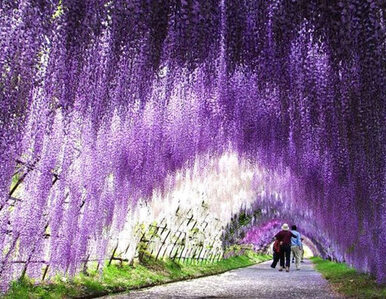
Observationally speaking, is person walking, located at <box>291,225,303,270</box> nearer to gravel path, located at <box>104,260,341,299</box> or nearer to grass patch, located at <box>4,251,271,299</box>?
grass patch, located at <box>4,251,271,299</box>

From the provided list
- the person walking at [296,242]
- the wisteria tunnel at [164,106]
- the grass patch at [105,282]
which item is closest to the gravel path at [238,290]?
the grass patch at [105,282]

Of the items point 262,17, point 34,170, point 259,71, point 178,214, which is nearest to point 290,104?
point 259,71

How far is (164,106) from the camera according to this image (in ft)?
27.3

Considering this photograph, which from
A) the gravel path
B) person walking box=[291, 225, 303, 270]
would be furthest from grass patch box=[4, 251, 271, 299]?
person walking box=[291, 225, 303, 270]

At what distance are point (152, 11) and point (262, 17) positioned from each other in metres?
1.34

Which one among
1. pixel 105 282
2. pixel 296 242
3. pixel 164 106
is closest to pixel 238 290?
pixel 105 282

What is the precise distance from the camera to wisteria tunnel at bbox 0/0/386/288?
5102 millimetres

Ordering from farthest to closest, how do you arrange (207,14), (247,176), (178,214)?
(247,176)
(178,214)
(207,14)

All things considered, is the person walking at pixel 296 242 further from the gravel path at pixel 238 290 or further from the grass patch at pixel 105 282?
the gravel path at pixel 238 290

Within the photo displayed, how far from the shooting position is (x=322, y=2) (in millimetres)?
5098

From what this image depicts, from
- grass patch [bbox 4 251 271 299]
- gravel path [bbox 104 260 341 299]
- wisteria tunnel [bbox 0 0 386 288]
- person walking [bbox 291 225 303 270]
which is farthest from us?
person walking [bbox 291 225 303 270]

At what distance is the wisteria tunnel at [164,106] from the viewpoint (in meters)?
5.10

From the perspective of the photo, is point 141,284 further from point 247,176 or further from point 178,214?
point 247,176

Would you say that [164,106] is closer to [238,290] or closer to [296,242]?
[238,290]
